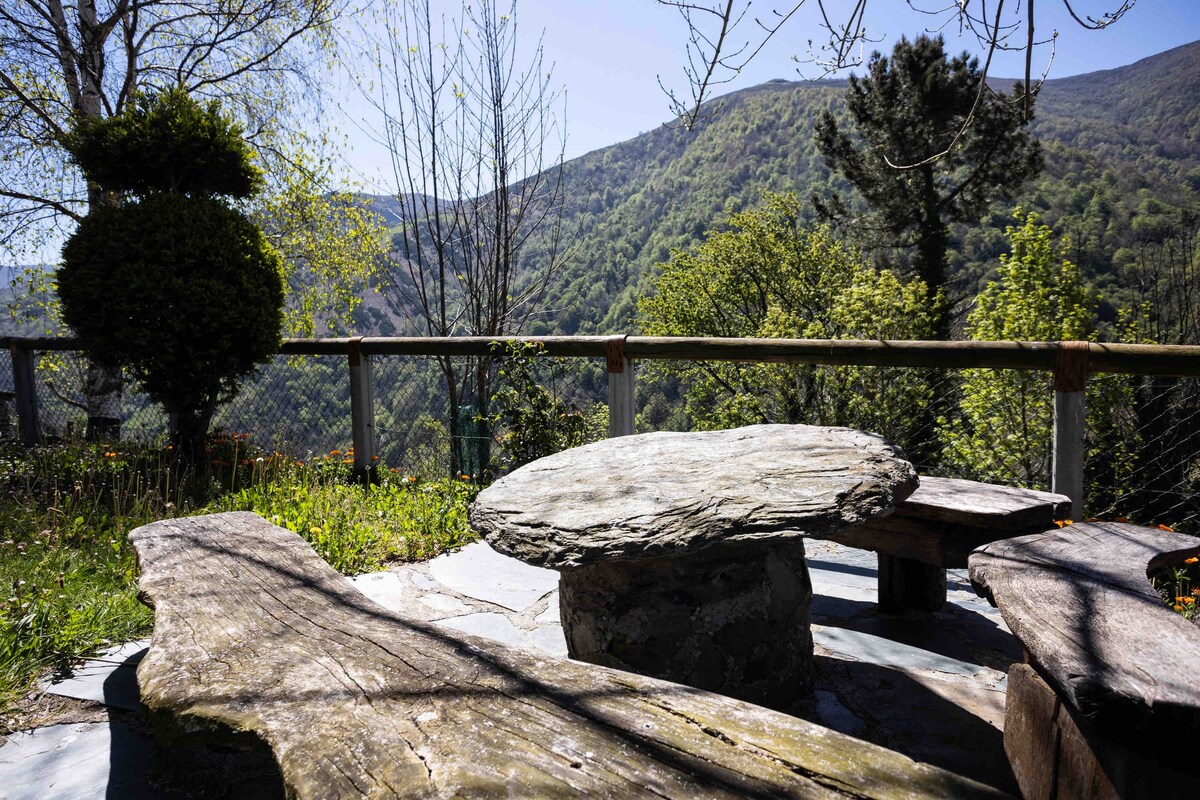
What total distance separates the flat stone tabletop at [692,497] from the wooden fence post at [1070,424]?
1.33 m

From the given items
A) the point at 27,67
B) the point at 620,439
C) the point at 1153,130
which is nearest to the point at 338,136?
the point at 27,67

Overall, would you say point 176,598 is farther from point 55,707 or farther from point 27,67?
point 27,67

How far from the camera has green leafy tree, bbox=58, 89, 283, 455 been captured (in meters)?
4.94

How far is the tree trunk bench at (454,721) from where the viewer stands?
3.00 ft

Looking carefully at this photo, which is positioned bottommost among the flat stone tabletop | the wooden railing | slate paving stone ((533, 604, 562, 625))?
slate paving stone ((533, 604, 562, 625))

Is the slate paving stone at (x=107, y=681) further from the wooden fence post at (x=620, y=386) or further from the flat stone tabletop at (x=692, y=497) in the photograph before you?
the wooden fence post at (x=620, y=386)

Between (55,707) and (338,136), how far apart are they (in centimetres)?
966

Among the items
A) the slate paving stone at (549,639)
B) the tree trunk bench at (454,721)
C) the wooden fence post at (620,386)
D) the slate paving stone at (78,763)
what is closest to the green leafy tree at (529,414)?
the wooden fence post at (620,386)

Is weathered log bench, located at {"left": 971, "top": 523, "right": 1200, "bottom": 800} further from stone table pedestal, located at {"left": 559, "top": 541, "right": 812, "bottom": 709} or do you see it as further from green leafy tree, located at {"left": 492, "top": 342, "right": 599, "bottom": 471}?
green leafy tree, located at {"left": 492, "top": 342, "right": 599, "bottom": 471}

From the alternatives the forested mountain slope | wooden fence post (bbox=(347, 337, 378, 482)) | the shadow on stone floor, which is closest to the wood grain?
the shadow on stone floor

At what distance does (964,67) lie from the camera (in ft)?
70.1

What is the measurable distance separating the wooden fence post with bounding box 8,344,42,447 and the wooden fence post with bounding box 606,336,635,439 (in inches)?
227

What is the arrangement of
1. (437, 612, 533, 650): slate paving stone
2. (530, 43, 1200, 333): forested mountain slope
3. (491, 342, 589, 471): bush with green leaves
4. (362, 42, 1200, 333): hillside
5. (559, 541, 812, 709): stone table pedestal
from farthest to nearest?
(530, 43, 1200, 333): forested mountain slope → (362, 42, 1200, 333): hillside → (491, 342, 589, 471): bush with green leaves → (437, 612, 533, 650): slate paving stone → (559, 541, 812, 709): stone table pedestal

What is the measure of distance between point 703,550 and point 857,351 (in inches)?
83.6
